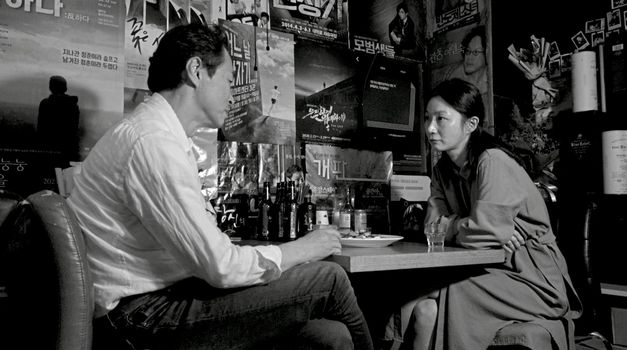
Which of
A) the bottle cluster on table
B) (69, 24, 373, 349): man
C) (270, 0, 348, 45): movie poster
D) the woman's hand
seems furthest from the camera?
(270, 0, 348, 45): movie poster

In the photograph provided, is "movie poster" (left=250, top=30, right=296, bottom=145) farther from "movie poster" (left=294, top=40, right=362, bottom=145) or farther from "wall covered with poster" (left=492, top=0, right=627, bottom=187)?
"wall covered with poster" (left=492, top=0, right=627, bottom=187)

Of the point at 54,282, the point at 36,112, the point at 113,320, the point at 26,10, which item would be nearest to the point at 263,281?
the point at 113,320

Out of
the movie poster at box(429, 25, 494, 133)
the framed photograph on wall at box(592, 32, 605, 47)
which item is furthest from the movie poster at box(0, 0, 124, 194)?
the framed photograph on wall at box(592, 32, 605, 47)

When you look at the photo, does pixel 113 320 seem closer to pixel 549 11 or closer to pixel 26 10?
pixel 26 10

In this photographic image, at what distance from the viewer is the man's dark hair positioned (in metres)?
1.54

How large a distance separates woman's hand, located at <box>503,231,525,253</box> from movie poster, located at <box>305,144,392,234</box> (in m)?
1.30

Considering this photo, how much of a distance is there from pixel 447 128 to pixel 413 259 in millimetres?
829

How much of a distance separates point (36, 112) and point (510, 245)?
6.71 feet

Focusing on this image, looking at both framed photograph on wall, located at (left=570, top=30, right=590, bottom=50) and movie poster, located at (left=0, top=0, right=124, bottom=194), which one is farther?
framed photograph on wall, located at (left=570, top=30, right=590, bottom=50)

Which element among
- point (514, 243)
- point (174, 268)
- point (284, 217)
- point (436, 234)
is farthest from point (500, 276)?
point (174, 268)

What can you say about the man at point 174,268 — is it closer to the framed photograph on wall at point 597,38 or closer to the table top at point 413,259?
the table top at point 413,259

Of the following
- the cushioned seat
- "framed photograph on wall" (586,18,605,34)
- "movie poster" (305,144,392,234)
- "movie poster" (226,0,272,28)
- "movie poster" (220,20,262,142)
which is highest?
"movie poster" (226,0,272,28)

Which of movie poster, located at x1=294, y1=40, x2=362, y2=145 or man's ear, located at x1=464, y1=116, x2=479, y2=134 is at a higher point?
movie poster, located at x1=294, y1=40, x2=362, y2=145

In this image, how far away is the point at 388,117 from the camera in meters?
3.36
